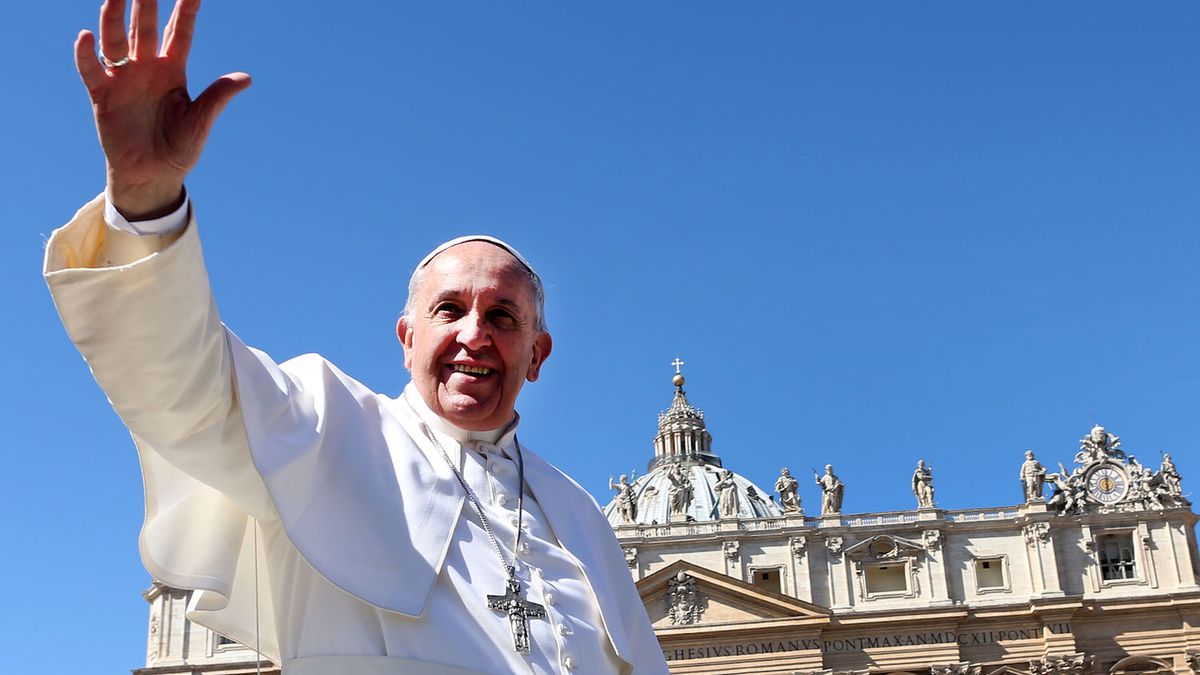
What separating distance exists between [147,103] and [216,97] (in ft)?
0.39

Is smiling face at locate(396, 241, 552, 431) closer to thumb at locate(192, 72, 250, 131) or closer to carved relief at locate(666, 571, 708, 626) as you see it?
thumb at locate(192, 72, 250, 131)

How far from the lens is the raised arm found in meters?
2.14

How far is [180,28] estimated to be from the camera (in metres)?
2.19

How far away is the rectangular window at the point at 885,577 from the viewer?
38750mm

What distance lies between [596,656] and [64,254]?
147 cm

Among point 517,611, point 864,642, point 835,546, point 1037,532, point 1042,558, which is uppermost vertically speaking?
point 1037,532

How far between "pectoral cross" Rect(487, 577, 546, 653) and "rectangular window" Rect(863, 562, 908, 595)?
37246 mm

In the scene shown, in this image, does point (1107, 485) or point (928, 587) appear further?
point (1107, 485)

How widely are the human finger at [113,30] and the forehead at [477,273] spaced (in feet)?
3.63

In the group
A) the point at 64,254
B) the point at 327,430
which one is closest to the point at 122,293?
the point at 64,254

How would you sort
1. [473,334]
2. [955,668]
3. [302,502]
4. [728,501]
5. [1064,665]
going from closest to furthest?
[302,502] → [473,334] → [1064,665] → [955,668] → [728,501]

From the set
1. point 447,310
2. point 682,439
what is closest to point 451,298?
point 447,310

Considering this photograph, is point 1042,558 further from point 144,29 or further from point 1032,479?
point 144,29

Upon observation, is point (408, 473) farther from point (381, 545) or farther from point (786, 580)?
point (786, 580)
